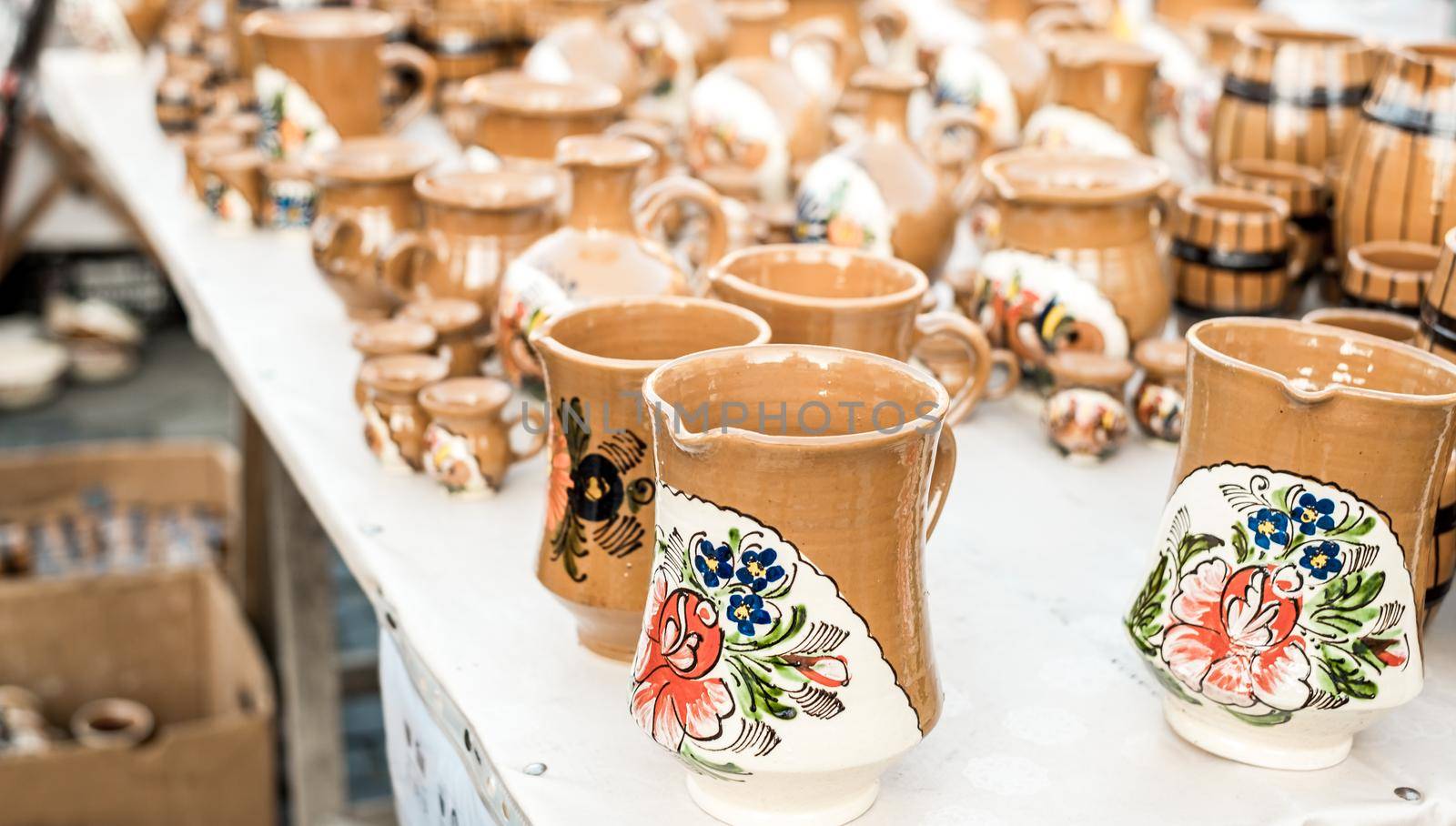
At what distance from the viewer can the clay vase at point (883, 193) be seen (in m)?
1.33

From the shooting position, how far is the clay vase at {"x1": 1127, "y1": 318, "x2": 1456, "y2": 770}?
0.74 metres

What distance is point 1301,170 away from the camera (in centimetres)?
141

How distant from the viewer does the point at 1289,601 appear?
2.47 feet

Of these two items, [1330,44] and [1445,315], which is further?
[1330,44]

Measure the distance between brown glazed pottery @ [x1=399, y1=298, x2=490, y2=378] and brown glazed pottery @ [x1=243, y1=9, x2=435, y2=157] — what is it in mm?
557

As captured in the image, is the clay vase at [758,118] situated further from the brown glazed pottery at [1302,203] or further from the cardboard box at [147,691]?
the cardboard box at [147,691]

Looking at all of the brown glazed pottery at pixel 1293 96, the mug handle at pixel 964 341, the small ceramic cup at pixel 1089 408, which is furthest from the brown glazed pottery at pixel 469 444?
the brown glazed pottery at pixel 1293 96

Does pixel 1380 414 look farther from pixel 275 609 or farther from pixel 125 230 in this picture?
pixel 125 230

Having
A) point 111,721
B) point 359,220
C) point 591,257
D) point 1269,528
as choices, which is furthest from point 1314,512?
point 111,721

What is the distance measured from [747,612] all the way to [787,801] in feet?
0.34

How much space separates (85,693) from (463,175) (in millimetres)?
1213

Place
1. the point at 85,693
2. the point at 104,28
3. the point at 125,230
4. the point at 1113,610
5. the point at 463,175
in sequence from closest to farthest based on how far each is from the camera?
the point at 1113,610, the point at 463,175, the point at 85,693, the point at 104,28, the point at 125,230

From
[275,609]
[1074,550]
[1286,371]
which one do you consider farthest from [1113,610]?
[275,609]

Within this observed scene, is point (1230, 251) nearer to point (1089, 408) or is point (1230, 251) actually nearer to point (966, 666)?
point (1089, 408)
